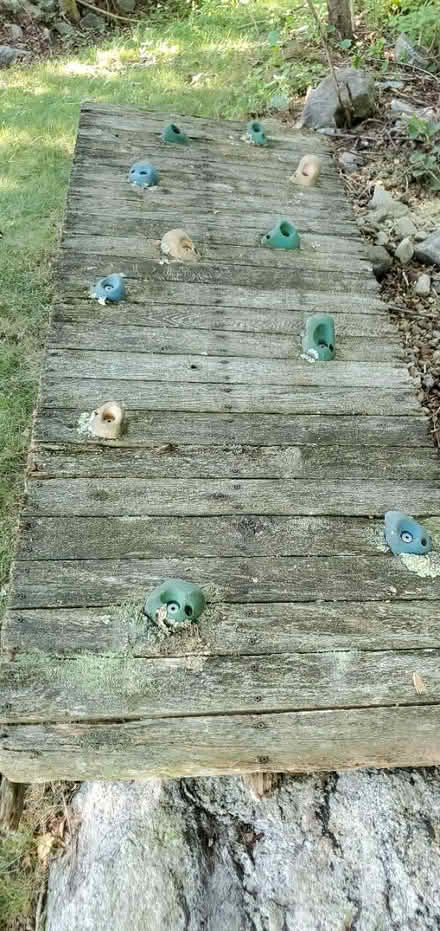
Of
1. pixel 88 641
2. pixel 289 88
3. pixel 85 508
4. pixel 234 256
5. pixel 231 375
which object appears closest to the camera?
pixel 88 641

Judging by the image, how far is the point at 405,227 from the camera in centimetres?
523

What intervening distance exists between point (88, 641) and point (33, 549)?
42 cm

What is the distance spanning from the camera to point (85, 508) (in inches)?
98.9

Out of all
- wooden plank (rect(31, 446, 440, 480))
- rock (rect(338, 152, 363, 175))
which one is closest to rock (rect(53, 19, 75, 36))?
rock (rect(338, 152, 363, 175))

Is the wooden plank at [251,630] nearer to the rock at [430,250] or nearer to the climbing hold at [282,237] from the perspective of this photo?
the climbing hold at [282,237]

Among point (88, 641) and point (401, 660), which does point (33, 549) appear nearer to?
point (88, 641)

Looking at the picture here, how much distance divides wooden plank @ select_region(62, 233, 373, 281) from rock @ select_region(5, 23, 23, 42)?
7.43 m

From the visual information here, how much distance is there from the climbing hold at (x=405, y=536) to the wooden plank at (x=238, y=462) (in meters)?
0.30

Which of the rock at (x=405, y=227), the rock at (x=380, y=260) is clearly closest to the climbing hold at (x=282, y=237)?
the rock at (x=380, y=260)

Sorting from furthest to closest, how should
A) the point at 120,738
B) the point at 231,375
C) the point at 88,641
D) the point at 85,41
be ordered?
1. the point at 85,41
2. the point at 231,375
3. the point at 88,641
4. the point at 120,738

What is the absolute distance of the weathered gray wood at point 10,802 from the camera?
2303mm

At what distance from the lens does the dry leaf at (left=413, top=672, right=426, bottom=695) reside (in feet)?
6.99

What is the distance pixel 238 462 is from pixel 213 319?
998 millimetres

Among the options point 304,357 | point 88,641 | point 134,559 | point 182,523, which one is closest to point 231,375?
point 304,357
